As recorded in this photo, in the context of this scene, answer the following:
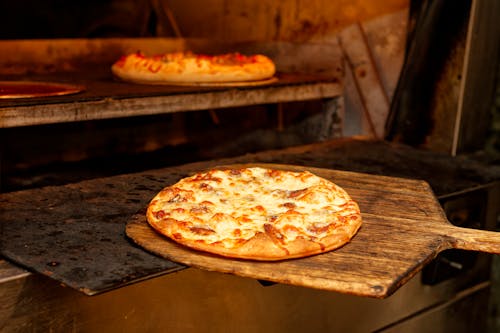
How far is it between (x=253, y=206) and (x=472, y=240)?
2.19 ft

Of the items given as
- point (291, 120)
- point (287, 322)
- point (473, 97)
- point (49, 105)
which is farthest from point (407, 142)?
point (49, 105)

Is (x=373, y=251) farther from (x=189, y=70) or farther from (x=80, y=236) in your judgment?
(x=189, y=70)

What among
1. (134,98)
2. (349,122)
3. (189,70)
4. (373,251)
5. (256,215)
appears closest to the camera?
(373,251)

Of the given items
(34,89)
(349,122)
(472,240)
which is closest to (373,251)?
(472,240)

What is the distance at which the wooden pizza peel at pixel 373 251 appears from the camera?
1660mm

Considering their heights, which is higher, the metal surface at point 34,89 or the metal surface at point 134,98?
the metal surface at point 34,89

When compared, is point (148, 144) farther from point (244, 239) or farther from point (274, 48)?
point (244, 239)

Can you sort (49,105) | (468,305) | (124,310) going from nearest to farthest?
(124,310) < (49,105) < (468,305)

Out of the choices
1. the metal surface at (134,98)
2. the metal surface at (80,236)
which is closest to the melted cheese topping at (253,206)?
A: the metal surface at (80,236)

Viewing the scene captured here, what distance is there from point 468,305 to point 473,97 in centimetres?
113

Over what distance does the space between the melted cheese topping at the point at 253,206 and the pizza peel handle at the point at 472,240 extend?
0.30 meters

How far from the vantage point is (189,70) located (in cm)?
359

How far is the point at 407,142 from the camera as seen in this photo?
3812 mm

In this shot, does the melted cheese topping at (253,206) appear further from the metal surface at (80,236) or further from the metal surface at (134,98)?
the metal surface at (134,98)
